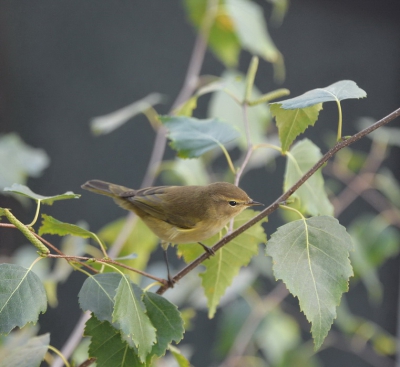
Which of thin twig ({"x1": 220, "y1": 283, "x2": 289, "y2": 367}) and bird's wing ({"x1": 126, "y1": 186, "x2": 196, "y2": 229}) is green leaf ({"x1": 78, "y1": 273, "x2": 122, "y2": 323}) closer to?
bird's wing ({"x1": 126, "y1": 186, "x2": 196, "y2": 229})

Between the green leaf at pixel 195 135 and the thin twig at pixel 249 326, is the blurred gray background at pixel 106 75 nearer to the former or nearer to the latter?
the thin twig at pixel 249 326

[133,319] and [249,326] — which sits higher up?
[133,319]

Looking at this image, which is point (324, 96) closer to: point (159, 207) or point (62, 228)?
point (62, 228)

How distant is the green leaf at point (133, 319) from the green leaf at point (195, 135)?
38 centimetres

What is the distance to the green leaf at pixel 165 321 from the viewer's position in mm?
732

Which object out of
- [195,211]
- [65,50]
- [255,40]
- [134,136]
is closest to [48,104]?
[65,50]

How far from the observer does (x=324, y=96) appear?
736 millimetres

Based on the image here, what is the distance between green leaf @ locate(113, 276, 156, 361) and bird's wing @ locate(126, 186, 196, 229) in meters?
0.48

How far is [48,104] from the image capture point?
2.93m

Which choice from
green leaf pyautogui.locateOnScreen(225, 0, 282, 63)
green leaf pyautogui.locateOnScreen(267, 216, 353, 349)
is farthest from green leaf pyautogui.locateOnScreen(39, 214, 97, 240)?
green leaf pyautogui.locateOnScreen(225, 0, 282, 63)

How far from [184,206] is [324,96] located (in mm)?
583

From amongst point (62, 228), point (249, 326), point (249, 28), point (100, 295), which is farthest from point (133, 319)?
point (249, 326)

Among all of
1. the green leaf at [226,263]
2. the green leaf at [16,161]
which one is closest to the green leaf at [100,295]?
the green leaf at [226,263]

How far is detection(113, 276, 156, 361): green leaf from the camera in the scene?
2.11 ft
